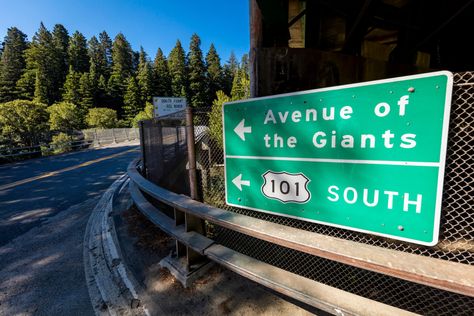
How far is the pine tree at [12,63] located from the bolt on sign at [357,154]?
7280 cm

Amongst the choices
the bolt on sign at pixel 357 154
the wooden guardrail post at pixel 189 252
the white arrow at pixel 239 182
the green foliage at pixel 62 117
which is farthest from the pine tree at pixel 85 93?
the bolt on sign at pixel 357 154

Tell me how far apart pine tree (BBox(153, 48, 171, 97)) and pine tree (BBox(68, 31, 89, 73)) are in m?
24.0

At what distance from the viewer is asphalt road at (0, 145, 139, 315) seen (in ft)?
7.91

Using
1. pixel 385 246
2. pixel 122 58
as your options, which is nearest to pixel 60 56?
pixel 122 58

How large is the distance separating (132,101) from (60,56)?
29.1m

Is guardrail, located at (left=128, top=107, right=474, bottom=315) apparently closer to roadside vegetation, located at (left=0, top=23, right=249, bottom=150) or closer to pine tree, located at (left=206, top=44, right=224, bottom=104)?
roadside vegetation, located at (left=0, top=23, right=249, bottom=150)

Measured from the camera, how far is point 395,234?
1.44 metres

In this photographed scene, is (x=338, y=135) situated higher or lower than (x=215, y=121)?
lower

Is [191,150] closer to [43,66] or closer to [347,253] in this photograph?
[347,253]

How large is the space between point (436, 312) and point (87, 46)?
3760 inches

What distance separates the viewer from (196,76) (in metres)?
57.9

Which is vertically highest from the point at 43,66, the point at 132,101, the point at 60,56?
the point at 60,56

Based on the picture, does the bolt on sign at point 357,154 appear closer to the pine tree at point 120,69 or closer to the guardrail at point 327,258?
the guardrail at point 327,258

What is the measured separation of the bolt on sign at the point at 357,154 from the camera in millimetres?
1271
